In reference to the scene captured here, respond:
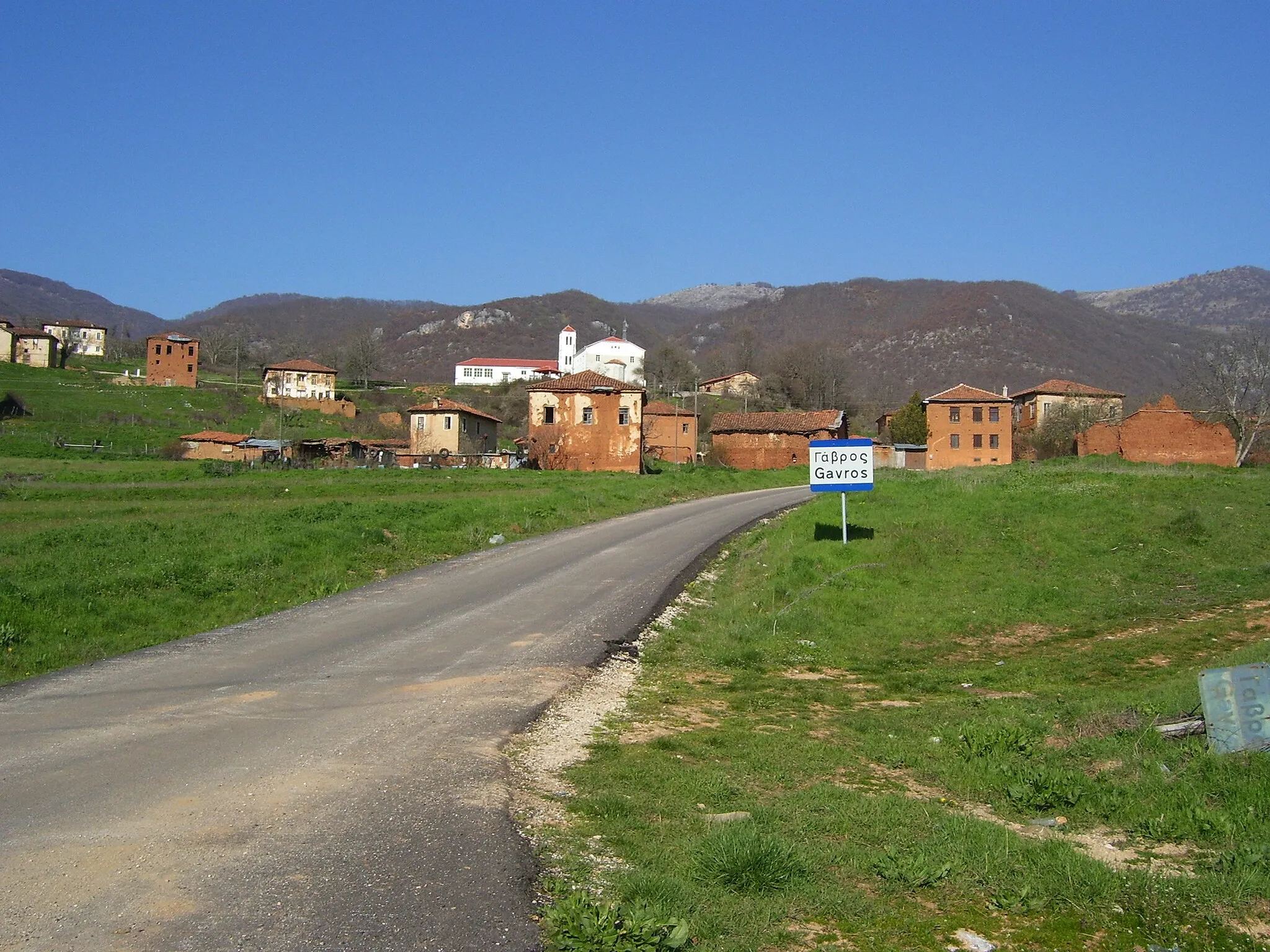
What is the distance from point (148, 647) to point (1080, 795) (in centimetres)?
1131

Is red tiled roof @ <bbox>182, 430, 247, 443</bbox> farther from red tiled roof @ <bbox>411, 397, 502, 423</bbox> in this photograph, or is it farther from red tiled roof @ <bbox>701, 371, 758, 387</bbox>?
red tiled roof @ <bbox>701, 371, 758, 387</bbox>

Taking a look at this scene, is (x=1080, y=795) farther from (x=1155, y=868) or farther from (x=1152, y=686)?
(x=1152, y=686)

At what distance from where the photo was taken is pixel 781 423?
7612cm

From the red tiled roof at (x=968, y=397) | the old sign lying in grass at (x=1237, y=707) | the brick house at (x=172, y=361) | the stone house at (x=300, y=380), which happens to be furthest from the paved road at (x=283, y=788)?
the brick house at (x=172, y=361)

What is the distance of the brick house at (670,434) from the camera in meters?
82.5

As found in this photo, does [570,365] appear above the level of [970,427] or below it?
above

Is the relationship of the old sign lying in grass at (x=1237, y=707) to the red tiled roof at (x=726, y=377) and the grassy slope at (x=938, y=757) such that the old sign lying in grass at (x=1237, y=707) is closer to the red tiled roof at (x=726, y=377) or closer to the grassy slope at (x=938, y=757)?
the grassy slope at (x=938, y=757)

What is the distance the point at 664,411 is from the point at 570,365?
63.5 metres

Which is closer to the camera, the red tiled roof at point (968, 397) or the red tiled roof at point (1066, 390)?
the red tiled roof at point (968, 397)

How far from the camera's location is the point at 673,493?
148ft

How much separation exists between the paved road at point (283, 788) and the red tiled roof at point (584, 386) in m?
48.0

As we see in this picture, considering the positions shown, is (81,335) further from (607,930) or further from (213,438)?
(607,930)

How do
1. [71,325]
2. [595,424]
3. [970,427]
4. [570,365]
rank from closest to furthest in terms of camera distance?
[595,424] < [970,427] < [570,365] < [71,325]

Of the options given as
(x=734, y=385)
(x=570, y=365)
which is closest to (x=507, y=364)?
(x=570, y=365)
